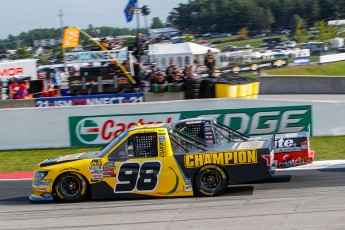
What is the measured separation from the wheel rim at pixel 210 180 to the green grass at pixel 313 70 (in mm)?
26404

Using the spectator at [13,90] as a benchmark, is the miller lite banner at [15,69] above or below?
above

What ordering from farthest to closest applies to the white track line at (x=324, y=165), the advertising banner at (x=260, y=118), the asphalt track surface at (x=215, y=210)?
the advertising banner at (x=260, y=118), the white track line at (x=324, y=165), the asphalt track surface at (x=215, y=210)

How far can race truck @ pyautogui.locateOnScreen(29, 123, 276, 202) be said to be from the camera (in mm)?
9016

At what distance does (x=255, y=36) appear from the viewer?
87.6 meters

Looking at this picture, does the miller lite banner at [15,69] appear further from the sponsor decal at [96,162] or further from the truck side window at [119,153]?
the truck side window at [119,153]

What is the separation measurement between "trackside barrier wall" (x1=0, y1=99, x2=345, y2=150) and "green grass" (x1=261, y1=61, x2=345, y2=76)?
774 inches

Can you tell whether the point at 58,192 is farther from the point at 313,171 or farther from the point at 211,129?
the point at 313,171

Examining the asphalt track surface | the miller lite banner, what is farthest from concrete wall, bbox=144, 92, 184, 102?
the miller lite banner

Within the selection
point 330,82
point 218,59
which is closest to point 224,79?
point 330,82

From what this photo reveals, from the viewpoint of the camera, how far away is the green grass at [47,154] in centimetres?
1350

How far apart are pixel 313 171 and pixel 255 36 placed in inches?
3075

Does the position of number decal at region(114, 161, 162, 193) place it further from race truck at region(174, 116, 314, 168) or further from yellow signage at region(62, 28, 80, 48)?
yellow signage at region(62, 28, 80, 48)

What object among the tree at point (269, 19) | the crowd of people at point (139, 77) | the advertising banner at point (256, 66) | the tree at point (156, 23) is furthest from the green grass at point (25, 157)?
the tree at point (156, 23)

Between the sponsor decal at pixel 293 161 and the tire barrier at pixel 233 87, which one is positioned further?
the tire barrier at pixel 233 87
